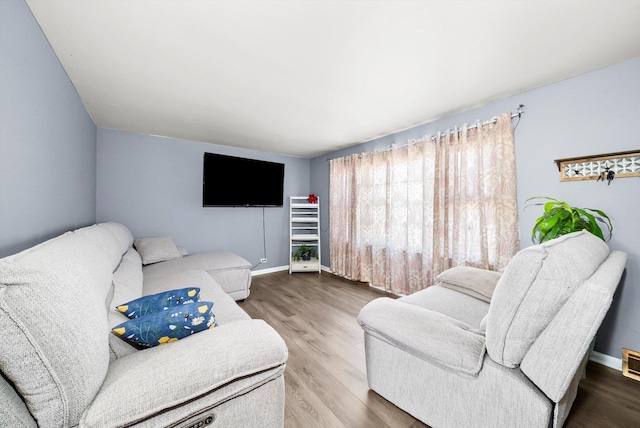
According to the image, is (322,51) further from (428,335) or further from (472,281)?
(472,281)

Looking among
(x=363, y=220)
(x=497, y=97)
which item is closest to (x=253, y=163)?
(x=363, y=220)

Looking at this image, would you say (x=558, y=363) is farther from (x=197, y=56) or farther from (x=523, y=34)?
(x=197, y=56)

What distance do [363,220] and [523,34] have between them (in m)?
2.72

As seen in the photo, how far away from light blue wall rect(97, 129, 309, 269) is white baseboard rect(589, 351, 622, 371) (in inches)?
164

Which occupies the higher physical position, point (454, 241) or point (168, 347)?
point (454, 241)

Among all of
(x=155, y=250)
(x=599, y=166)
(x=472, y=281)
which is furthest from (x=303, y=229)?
(x=599, y=166)

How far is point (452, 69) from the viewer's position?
1.84 meters

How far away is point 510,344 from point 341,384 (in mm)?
1147

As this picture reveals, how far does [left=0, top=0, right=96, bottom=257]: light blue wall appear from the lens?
1075 mm

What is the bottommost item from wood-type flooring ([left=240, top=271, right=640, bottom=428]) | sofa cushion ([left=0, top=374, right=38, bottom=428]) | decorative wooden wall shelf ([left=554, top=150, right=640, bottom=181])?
wood-type flooring ([left=240, top=271, right=640, bottom=428])

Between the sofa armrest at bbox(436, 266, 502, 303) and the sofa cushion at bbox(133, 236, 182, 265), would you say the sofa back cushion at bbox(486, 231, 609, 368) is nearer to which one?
the sofa armrest at bbox(436, 266, 502, 303)

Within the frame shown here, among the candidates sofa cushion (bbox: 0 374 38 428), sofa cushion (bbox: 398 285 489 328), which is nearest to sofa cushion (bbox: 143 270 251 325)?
sofa cushion (bbox: 0 374 38 428)

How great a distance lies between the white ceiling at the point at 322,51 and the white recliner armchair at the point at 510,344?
132 cm

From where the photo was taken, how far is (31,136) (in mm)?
1284
